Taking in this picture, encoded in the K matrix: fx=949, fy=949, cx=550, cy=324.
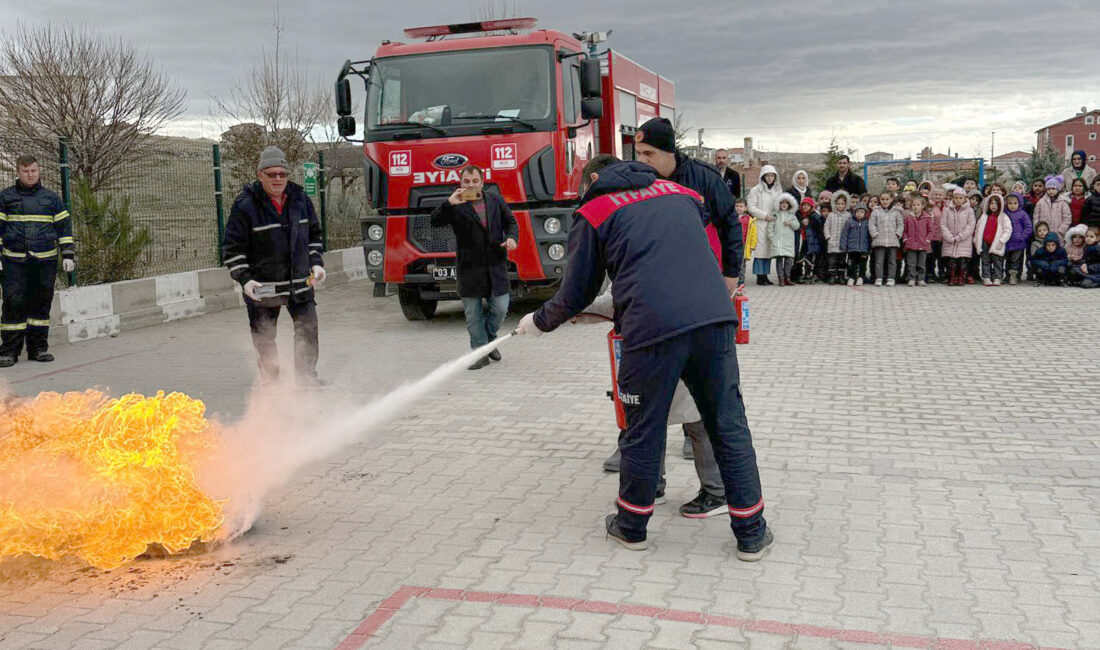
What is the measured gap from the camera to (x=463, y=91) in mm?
11297

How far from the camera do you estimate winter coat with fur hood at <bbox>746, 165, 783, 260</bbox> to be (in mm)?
16422

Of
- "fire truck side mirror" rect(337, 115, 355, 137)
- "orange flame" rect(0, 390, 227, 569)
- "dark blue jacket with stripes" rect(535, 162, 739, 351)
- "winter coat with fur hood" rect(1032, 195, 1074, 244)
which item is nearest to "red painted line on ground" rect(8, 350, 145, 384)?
"fire truck side mirror" rect(337, 115, 355, 137)

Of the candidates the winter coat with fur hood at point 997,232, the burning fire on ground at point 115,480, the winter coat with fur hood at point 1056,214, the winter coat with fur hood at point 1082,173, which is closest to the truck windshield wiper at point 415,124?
the burning fire on ground at point 115,480

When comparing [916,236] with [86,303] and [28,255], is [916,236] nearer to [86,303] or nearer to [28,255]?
[86,303]

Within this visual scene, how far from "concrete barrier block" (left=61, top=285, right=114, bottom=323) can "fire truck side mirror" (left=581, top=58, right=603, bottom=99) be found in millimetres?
6469

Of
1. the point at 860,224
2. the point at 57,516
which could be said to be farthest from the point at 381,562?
the point at 860,224

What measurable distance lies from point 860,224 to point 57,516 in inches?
566

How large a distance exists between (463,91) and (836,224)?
25.7 feet

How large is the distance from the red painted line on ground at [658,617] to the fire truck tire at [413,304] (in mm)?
8674

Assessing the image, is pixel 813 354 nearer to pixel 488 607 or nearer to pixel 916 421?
pixel 916 421

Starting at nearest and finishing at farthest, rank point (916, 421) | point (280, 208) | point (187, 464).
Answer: point (187, 464), point (916, 421), point (280, 208)

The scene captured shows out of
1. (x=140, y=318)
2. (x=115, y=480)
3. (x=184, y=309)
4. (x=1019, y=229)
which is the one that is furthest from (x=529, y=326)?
(x=1019, y=229)

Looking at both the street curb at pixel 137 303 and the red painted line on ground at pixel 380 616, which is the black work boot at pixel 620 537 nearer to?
the red painted line on ground at pixel 380 616

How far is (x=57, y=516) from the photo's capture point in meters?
4.02
